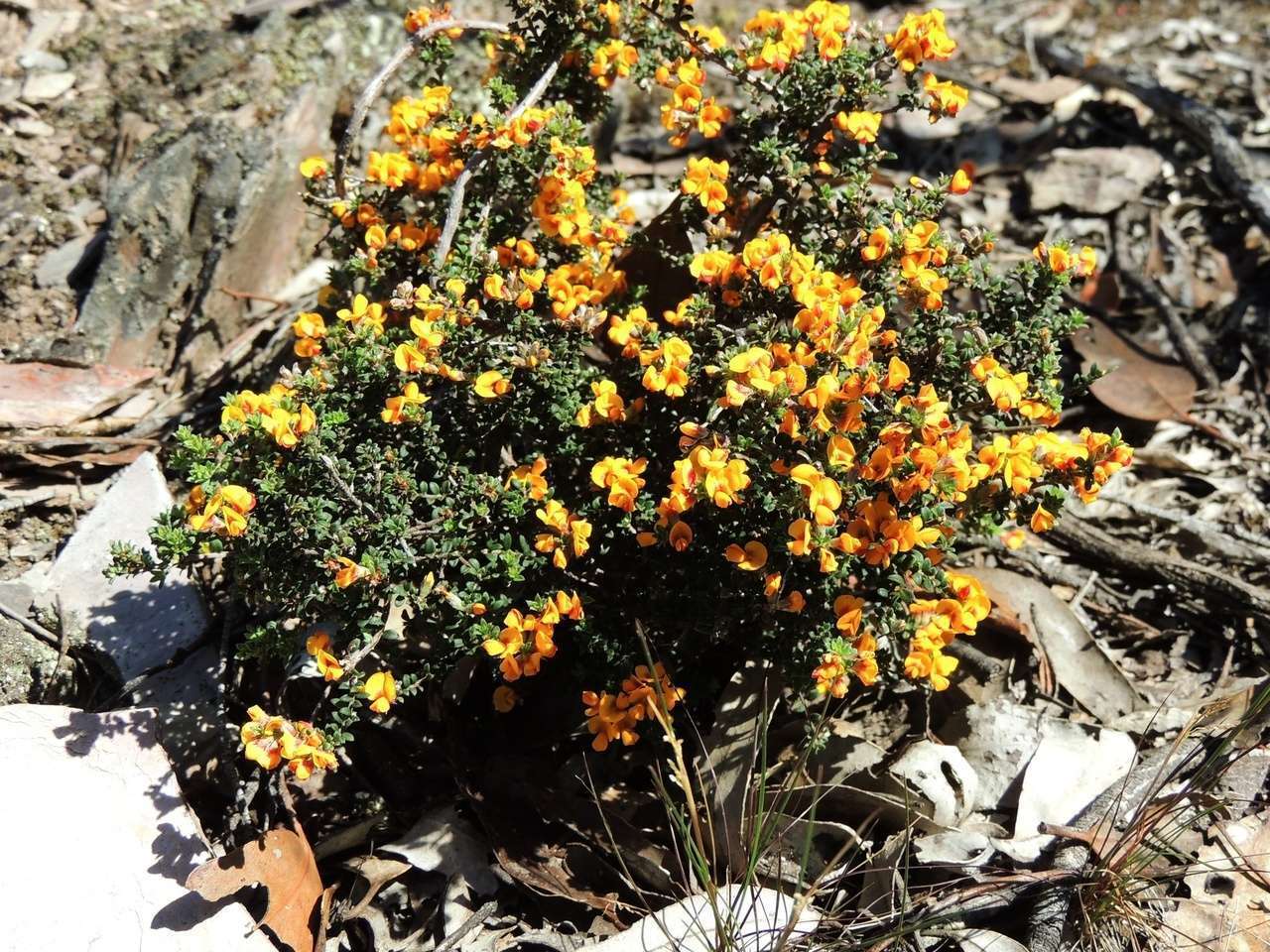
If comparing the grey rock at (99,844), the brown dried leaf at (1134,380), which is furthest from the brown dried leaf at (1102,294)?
the grey rock at (99,844)

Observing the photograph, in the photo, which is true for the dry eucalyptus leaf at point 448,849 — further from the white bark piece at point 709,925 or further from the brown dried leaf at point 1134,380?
the brown dried leaf at point 1134,380

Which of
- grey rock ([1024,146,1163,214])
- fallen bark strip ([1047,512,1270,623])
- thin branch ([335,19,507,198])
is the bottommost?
fallen bark strip ([1047,512,1270,623])

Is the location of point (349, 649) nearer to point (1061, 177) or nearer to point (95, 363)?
point (95, 363)

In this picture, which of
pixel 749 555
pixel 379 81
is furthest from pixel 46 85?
pixel 749 555

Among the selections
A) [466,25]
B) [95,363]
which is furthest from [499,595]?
[95,363]

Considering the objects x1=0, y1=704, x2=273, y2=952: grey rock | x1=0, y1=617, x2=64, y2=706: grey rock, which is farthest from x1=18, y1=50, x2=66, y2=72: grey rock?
x1=0, y1=704, x2=273, y2=952: grey rock

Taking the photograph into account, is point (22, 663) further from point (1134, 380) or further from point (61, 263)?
point (1134, 380)

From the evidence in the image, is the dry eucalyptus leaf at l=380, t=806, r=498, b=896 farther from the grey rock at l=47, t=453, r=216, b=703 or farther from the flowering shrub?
the grey rock at l=47, t=453, r=216, b=703
